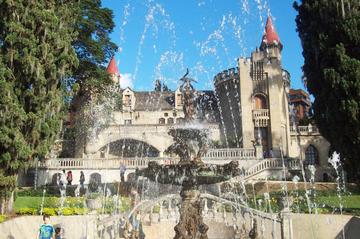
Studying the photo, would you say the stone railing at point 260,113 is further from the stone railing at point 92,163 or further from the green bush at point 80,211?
the green bush at point 80,211

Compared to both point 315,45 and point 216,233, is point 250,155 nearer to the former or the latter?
point 315,45

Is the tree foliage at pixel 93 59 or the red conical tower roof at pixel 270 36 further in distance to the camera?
the red conical tower roof at pixel 270 36

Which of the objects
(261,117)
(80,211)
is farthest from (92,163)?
(80,211)

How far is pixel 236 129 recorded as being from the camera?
47656mm

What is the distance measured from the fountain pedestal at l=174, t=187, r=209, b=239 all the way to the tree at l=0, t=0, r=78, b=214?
765 centimetres

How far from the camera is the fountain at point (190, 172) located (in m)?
12.5

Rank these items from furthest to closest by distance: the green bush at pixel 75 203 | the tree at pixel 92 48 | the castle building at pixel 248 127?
the castle building at pixel 248 127, the tree at pixel 92 48, the green bush at pixel 75 203

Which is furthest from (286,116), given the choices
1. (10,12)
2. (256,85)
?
(10,12)

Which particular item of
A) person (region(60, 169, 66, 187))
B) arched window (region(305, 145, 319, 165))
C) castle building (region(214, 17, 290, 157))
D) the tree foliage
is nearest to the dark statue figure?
the tree foliage

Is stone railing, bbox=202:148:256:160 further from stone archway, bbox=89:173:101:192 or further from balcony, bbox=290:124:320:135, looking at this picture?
balcony, bbox=290:124:320:135

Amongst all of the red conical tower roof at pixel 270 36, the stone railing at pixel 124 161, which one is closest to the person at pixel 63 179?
the stone railing at pixel 124 161

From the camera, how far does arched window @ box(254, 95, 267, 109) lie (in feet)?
153

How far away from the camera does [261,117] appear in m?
46.2

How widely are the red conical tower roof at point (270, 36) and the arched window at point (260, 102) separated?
32.2 feet
